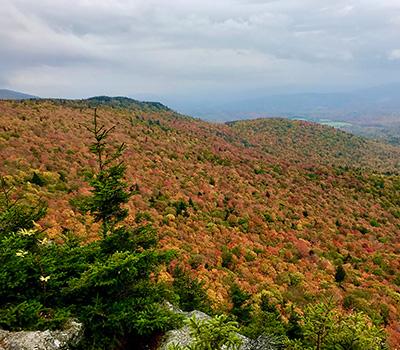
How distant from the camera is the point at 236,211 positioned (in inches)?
1097

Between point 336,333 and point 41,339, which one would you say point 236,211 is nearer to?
point 336,333

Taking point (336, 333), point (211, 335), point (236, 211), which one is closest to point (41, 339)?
point (211, 335)

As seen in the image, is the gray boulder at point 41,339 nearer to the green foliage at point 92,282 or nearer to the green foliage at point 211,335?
the green foliage at point 92,282

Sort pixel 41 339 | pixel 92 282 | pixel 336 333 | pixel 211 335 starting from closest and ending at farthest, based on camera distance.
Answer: pixel 211 335 → pixel 41 339 → pixel 336 333 → pixel 92 282

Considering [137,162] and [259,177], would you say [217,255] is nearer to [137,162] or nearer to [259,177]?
[137,162]

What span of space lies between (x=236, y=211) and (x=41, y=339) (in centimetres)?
2141

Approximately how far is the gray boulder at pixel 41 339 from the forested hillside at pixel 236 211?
11.1 feet

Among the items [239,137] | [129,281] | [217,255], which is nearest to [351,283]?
[217,255]

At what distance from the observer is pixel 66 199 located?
20656 mm

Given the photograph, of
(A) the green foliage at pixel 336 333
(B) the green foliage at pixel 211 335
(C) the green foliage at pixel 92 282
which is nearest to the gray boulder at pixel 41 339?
(C) the green foliage at pixel 92 282

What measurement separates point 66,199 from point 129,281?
1305cm

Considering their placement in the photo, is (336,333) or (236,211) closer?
(336,333)

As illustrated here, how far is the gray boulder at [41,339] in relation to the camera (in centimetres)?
710

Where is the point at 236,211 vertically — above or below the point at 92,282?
below
